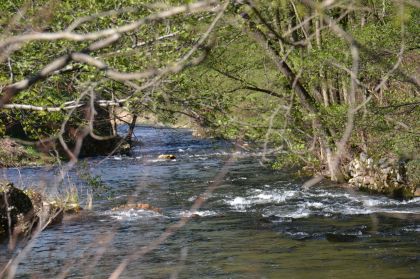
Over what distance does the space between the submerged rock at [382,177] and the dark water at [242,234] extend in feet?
2.83

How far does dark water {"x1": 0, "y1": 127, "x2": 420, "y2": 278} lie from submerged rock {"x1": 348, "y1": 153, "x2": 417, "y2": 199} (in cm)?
86

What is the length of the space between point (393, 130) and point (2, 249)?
8585 millimetres

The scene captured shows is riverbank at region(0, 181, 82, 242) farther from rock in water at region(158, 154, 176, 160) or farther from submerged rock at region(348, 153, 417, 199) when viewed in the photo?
rock in water at region(158, 154, 176, 160)

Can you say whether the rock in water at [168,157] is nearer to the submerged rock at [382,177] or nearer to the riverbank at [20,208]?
the submerged rock at [382,177]

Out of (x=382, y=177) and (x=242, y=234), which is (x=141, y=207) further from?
(x=382, y=177)

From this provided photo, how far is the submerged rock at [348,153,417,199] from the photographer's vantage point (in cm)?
1906

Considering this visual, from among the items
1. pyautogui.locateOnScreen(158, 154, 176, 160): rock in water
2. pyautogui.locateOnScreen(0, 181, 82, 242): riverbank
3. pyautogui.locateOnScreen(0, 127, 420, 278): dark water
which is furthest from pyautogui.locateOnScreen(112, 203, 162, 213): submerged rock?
pyautogui.locateOnScreen(158, 154, 176, 160): rock in water

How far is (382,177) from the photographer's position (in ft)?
65.4

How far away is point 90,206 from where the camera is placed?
57.8ft

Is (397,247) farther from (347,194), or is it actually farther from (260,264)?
(347,194)

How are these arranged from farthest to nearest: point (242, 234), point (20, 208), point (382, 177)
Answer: point (382, 177), point (20, 208), point (242, 234)

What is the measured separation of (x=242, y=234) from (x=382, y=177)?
6940mm

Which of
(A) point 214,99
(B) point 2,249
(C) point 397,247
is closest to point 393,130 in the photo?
(C) point 397,247

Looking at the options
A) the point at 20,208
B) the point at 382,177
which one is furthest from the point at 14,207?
the point at 382,177
